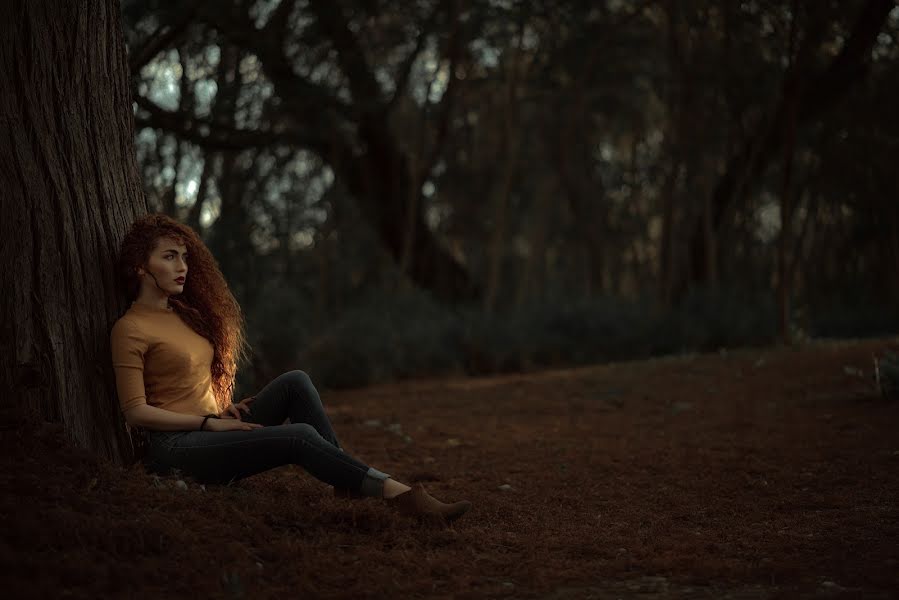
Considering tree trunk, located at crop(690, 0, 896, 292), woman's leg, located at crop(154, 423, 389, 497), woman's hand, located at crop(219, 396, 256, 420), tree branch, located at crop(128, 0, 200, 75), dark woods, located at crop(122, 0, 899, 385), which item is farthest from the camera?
tree trunk, located at crop(690, 0, 896, 292)

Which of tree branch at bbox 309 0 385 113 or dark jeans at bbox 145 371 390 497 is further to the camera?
tree branch at bbox 309 0 385 113

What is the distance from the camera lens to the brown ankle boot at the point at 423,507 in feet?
11.8

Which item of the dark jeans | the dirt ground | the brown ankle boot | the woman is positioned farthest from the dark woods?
the brown ankle boot

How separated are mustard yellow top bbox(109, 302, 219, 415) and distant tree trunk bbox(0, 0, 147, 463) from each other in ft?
0.55

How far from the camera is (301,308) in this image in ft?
35.2

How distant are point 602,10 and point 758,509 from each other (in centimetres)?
1218

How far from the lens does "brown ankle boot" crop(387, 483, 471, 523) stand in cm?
361

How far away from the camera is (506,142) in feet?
51.1

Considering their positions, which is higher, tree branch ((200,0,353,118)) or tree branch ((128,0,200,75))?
tree branch ((200,0,353,118))

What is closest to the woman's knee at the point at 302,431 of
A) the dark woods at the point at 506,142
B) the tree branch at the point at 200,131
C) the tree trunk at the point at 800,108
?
the dark woods at the point at 506,142

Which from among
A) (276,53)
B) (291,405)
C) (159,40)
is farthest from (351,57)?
(291,405)

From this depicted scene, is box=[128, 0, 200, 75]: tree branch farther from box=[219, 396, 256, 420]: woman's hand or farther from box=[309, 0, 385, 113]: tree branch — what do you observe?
box=[309, 0, 385, 113]: tree branch

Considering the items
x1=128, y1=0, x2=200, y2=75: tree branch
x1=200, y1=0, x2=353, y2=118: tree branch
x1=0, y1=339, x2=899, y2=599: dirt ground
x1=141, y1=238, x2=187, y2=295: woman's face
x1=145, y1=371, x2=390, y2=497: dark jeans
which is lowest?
x1=0, y1=339, x2=899, y2=599: dirt ground

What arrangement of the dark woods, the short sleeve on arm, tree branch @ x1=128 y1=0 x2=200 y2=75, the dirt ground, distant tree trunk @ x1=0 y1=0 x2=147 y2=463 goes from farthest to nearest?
the dark woods
tree branch @ x1=128 y1=0 x2=200 y2=75
the short sleeve on arm
distant tree trunk @ x1=0 y1=0 x2=147 y2=463
the dirt ground
